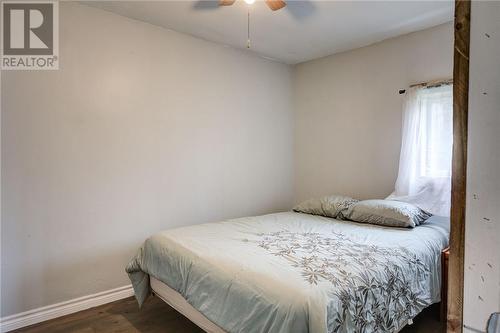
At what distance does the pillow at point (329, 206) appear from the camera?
324cm

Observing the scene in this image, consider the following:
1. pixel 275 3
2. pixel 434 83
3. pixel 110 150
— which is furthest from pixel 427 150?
pixel 110 150

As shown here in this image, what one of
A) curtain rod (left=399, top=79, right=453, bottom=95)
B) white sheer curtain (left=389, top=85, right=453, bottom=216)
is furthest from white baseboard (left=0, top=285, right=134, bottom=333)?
curtain rod (left=399, top=79, right=453, bottom=95)

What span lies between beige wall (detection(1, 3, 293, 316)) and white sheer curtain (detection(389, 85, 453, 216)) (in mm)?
1812

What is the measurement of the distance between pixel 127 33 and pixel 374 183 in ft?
10.1

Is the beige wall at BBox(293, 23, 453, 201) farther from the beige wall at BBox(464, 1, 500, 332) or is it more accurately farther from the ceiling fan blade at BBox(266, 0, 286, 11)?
the beige wall at BBox(464, 1, 500, 332)

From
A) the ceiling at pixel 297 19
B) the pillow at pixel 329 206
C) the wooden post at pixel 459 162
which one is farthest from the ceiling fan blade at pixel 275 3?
the pillow at pixel 329 206

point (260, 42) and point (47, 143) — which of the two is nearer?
point (47, 143)

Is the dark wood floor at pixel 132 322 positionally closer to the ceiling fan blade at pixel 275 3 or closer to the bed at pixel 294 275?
the bed at pixel 294 275

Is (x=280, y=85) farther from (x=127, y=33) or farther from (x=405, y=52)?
(x=127, y=33)

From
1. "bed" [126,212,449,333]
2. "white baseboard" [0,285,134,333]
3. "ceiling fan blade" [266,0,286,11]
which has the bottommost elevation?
"white baseboard" [0,285,134,333]

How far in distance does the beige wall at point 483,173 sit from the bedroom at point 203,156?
0.91 metres

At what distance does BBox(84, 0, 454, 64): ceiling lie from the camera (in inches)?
105

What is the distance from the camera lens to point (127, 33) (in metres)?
2.94

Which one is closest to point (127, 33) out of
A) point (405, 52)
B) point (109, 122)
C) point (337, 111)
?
point (109, 122)
